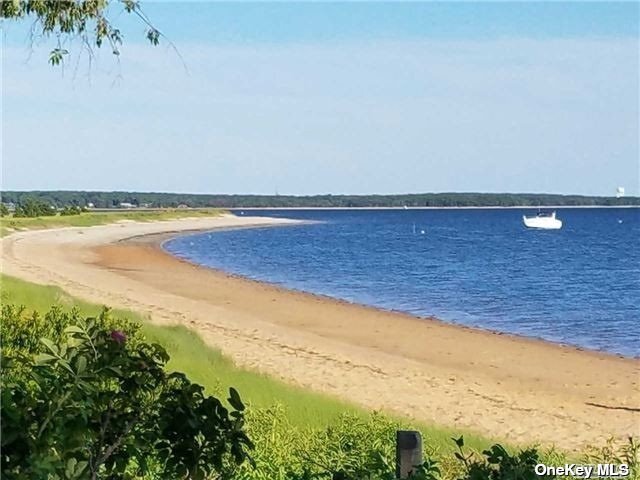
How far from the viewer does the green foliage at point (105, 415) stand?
2680 millimetres

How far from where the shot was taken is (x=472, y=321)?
26.1 m

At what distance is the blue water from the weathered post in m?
18.4

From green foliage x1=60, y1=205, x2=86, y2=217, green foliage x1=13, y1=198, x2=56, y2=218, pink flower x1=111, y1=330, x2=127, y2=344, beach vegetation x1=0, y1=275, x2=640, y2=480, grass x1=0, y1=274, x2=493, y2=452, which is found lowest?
green foliage x1=60, y1=205, x2=86, y2=217

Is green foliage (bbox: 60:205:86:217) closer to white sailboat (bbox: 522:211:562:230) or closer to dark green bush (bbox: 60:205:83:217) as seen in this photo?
dark green bush (bbox: 60:205:83:217)

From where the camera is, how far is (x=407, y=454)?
11.2 feet

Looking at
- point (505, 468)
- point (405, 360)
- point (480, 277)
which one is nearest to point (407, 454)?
point (505, 468)

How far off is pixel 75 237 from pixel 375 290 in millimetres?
35264

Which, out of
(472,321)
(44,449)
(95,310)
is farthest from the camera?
(472,321)

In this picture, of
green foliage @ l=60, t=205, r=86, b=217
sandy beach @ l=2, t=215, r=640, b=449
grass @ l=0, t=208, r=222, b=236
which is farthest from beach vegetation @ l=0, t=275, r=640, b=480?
green foliage @ l=60, t=205, r=86, b=217

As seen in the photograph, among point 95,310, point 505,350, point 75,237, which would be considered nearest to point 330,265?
point 75,237

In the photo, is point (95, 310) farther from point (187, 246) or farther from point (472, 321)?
point (187, 246)

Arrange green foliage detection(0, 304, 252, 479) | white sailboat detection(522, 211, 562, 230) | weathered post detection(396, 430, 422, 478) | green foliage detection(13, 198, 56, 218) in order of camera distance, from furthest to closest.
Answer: white sailboat detection(522, 211, 562, 230) → green foliage detection(13, 198, 56, 218) → weathered post detection(396, 430, 422, 478) → green foliage detection(0, 304, 252, 479)

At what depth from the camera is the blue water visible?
26656mm

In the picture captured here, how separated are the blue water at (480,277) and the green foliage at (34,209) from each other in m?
13.6
